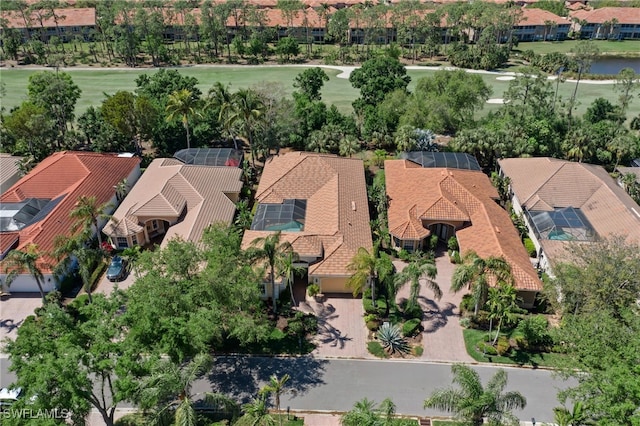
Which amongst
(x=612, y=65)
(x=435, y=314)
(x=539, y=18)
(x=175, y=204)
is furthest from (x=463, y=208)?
(x=539, y=18)

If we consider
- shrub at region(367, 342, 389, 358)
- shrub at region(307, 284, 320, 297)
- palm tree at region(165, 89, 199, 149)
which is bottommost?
shrub at region(367, 342, 389, 358)

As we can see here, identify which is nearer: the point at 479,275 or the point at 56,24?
the point at 479,275

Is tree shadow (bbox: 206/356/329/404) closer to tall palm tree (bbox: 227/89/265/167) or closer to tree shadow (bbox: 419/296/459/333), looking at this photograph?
tree shadow (bbox: 419/296/459/333)

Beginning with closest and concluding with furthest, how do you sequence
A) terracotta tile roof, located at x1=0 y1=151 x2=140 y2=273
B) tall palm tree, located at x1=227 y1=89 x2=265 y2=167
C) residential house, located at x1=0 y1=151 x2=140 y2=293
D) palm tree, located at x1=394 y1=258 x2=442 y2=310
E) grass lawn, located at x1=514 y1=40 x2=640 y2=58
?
palm tree, located at x1=394 y1=258 x2=442 y2=310, residential house, located at x1=0 y1=151 x2=140 y2=293, terracotta tile roof, located at x1=0 y1=151 x2=140 y2=273, tall palm tree, located at x1=227 y1=89 x2=265 y2=167, grass lawn, located at x1=514 y1=40 x2=640 y2=58

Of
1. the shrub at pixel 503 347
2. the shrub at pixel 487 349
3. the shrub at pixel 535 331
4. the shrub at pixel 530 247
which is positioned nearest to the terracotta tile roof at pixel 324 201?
the shrub at pixel 487 349

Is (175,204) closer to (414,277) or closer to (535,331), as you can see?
(414,277)

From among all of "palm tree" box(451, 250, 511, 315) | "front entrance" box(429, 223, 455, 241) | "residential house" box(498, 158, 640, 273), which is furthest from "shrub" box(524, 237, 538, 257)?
"palm tree" box(451, 250, 511, 315)

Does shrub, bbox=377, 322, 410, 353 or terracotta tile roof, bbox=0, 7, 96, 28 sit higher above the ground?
terracotta tile roof, bbox=0, 7, 96, 28
